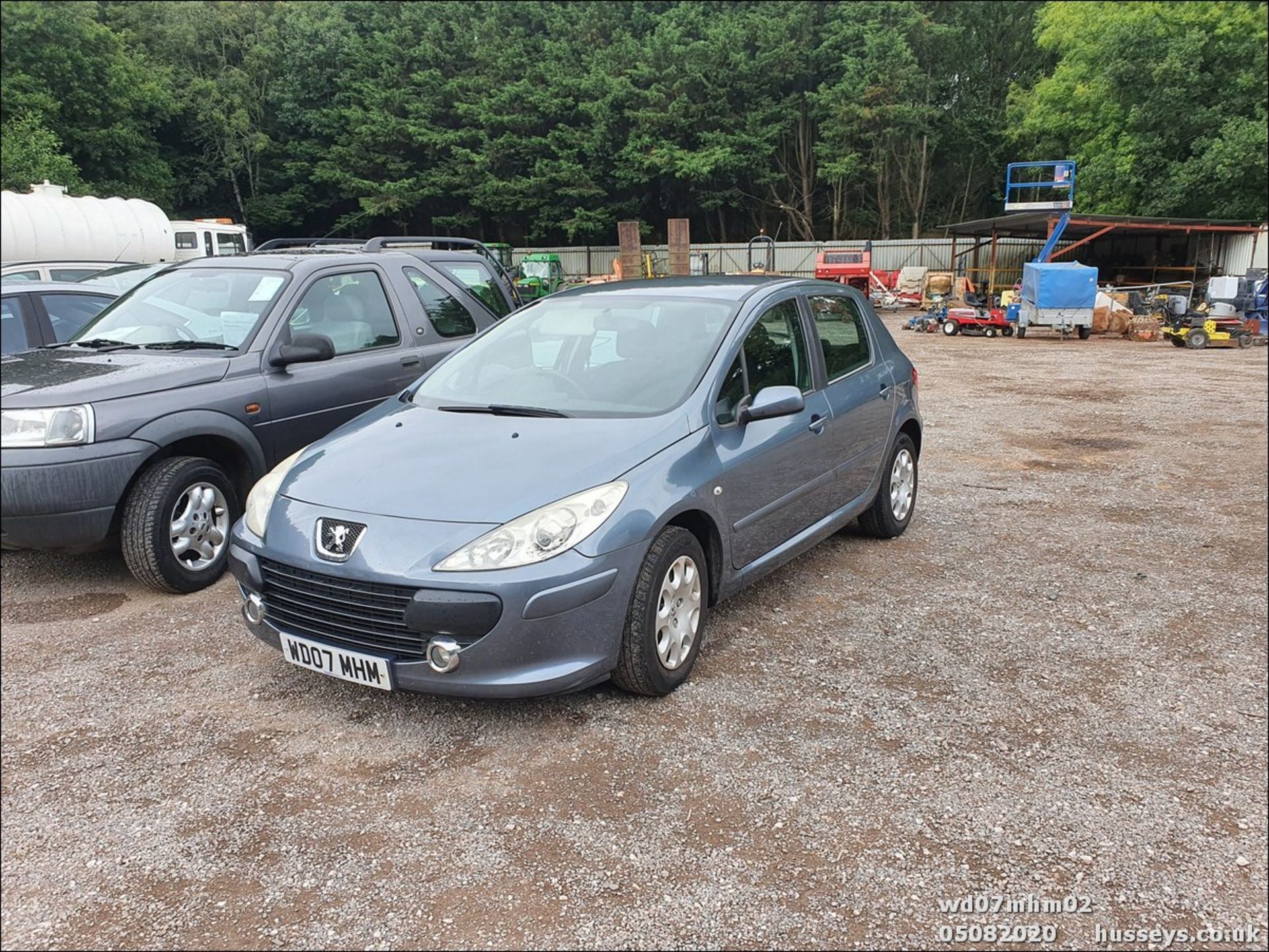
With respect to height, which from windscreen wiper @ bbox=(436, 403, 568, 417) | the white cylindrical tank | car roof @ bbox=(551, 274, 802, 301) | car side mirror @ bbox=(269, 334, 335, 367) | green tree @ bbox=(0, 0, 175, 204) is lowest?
windscreen wiper @ bbox=(436, 403, 568, 417)

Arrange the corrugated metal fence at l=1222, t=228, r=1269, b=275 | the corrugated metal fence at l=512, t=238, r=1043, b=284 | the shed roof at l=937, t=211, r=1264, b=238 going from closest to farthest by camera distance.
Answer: the shed roof at l=937, t=211, r=1264, b=238 < the corrugated metal fence at l=1222, t=228, r=1269, b=275 < the corrugated metal fence at l=512, t=238, r=1043, b=284

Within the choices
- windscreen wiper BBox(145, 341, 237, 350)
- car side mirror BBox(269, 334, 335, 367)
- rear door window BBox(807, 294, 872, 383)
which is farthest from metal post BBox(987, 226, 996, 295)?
windscreen wiper BBox(145, 341, 237, 350)

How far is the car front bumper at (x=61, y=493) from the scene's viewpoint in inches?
136

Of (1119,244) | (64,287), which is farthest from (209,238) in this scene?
(1119,244)

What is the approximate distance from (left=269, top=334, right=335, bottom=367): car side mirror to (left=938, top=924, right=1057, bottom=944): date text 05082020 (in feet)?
12.3

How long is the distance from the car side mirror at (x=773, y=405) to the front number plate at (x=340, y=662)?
169 cm

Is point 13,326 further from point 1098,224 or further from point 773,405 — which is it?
point 1098,224

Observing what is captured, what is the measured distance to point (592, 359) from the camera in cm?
387

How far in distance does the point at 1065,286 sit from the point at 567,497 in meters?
17.4

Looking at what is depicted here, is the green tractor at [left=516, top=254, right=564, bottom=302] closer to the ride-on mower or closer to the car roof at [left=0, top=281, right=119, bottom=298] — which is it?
the ride-on mower

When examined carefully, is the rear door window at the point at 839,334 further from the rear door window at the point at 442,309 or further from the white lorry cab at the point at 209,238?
the white lorry cab at the point at 209,238

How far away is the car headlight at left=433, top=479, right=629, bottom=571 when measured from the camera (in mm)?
2764

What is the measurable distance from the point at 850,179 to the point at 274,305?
126ft

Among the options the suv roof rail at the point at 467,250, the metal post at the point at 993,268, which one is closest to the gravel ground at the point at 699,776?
the suv roof rail at the point at 467,250
